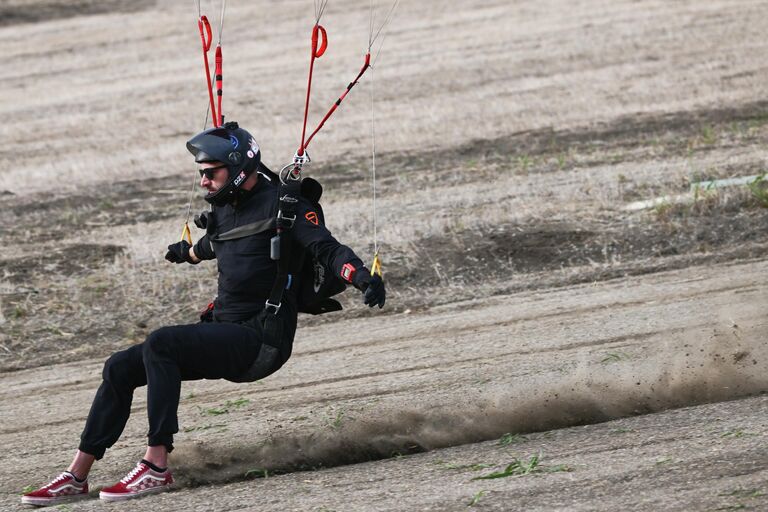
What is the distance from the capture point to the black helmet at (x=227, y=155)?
695 centimetres

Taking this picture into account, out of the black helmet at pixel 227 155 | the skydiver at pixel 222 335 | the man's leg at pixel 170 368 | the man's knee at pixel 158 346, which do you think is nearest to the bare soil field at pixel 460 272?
the man's leg at pixel 170 368

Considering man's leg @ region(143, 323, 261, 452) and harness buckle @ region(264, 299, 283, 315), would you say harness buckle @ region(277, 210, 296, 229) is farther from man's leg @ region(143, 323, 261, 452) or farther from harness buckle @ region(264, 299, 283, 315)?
man's leg @ region(143, 323, 261, 452)

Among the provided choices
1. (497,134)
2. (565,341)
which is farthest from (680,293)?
(497,134)

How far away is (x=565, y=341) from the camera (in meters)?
9.67

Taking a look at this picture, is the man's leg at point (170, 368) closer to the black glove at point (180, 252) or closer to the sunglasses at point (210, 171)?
the sunglasses at point (210, 171)

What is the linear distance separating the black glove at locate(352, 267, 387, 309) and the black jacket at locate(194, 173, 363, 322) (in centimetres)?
34

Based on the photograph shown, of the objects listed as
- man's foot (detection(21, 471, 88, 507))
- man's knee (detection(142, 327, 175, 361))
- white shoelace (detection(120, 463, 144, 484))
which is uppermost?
man's knee (detection(142, 327, 175, 361))

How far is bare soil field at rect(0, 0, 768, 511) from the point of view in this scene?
7.00 metres

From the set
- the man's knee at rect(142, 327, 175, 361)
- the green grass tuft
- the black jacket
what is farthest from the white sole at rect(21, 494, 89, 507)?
the green grass tuft

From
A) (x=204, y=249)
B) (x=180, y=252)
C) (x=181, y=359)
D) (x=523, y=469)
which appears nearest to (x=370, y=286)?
(x=181, y=359)

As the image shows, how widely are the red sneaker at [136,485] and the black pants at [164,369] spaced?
166 mm

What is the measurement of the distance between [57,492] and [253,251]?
1.76 metres

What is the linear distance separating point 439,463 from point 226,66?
22127 mm

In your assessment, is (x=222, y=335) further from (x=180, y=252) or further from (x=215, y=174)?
(x=180, y=252)
